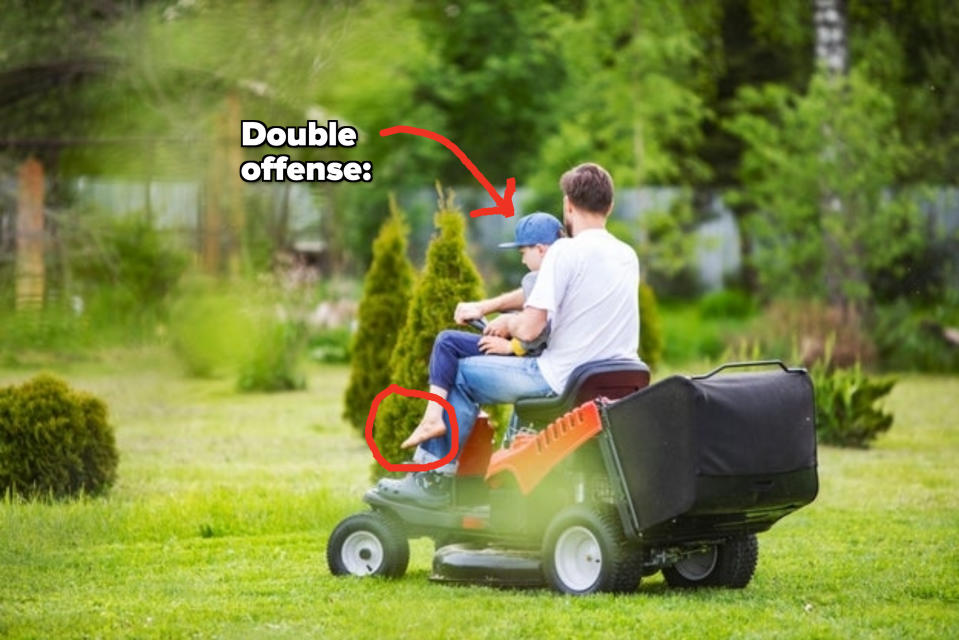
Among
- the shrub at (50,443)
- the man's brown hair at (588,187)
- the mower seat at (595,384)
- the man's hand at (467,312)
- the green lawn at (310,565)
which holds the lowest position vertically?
the green lawn at (310,565)

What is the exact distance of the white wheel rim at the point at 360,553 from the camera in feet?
17.3

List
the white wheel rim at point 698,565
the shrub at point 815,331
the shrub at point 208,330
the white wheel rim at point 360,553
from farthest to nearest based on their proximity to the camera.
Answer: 1. the shrub at point 815,331
2. the white wheel rim at point 360,553
3. the white wheel rim at point 698,565
4. the shrub at point 208,330

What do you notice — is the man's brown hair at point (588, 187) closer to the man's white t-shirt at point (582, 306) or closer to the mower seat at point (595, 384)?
the man's white t-shirt at point (582, 306)

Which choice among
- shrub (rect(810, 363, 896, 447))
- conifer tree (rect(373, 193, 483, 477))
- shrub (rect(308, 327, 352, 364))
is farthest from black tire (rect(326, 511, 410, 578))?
shrub (rect(308, 327, 352, 364))

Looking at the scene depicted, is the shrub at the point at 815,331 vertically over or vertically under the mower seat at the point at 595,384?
over

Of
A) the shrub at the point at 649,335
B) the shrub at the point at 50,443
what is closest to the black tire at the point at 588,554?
the shrub at the point at 50,443

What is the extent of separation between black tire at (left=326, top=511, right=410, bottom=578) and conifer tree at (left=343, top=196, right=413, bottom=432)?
4.36 m

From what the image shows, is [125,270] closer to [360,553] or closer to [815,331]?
[360,553]

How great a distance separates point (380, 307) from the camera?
9758 mm

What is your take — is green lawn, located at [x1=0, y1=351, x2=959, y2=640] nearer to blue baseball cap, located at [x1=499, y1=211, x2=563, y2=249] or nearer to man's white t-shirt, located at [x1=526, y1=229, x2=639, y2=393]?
man's white t-shirt, located at [x1=526, y1=229, x2=639, y2=393]

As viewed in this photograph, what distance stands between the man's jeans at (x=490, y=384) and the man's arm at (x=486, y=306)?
0.15 metres

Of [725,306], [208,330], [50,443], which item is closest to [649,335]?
A: [50,443]

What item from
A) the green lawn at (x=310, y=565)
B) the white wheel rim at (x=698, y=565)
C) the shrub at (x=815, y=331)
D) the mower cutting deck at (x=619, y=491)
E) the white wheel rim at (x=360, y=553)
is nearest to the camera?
the green lawn at (x=310, y=565)

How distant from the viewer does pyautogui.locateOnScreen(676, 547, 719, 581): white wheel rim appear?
16.9 ft
